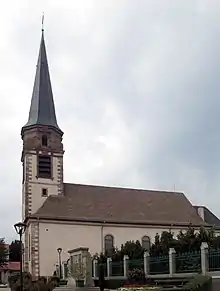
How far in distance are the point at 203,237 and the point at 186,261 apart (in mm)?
8082

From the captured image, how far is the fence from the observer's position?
2472cm

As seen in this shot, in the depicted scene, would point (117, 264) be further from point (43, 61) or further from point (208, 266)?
point (43, 61)

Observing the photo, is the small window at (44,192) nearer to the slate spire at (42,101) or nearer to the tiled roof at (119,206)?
the tiled roof at (119,206)

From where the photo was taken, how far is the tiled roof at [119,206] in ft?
180

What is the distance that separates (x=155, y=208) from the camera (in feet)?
198

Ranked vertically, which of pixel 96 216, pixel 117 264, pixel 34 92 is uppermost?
pixel 34 92

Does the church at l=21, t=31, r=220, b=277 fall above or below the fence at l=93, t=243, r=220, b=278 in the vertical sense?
above

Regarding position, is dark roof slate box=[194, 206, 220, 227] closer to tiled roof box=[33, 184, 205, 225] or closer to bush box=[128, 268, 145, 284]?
tiled roof box=[33, 184, 205, 225]

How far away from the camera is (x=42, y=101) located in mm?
58875

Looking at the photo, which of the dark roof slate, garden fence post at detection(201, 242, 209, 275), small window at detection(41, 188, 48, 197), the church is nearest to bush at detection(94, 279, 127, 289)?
garden fence post at detection(201, 242, 209, 275)

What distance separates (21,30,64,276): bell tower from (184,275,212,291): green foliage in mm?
32041

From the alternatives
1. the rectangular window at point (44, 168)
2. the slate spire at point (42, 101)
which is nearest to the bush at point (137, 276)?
the rectangular window at point (44, 168)

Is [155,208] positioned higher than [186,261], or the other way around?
[155,208]

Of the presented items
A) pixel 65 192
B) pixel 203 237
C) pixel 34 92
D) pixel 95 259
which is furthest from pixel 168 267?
pixel 34 92
